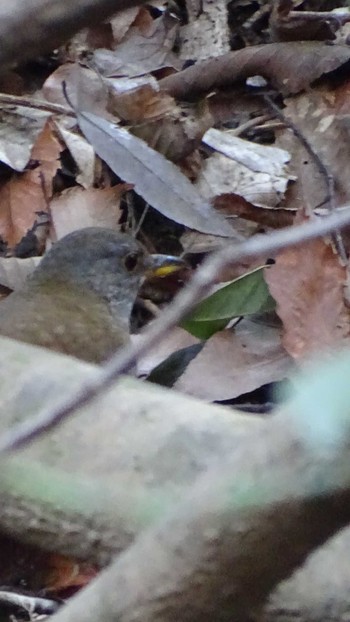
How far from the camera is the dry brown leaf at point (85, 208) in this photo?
314cm

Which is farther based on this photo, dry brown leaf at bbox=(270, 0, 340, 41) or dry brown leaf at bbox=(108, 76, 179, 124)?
dry brown leaf at bbox=(270, 0, 340, 41)

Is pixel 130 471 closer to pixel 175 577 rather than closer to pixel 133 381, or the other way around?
pixel 133 381

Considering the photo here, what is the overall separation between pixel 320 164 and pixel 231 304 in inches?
28.2

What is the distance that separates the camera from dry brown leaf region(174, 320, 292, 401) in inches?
89.9

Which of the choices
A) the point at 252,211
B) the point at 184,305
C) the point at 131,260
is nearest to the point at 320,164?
the point at 252,211

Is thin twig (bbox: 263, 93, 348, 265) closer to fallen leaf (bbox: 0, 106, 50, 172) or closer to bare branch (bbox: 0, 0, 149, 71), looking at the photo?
fallen leaf (bbox: 0, 106, 50, 172)

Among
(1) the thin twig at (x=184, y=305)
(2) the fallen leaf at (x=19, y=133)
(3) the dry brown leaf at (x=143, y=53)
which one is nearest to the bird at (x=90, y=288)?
(2) the fallen leaf at (x=19, y=133)

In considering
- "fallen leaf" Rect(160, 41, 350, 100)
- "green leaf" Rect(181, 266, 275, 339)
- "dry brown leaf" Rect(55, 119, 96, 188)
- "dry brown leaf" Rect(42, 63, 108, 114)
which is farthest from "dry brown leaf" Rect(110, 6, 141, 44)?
"green leaf" Rect(181, 266, 275, 339)

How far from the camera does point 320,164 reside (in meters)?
3.00

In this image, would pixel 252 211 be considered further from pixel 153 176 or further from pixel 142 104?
pixel 142 104

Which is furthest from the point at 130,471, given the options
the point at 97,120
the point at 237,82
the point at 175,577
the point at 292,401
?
the point at 237,82

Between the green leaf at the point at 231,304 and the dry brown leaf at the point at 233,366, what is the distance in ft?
0.14

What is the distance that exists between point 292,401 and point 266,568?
0.54 ft

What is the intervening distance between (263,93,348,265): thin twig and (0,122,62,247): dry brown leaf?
2.16 ft
